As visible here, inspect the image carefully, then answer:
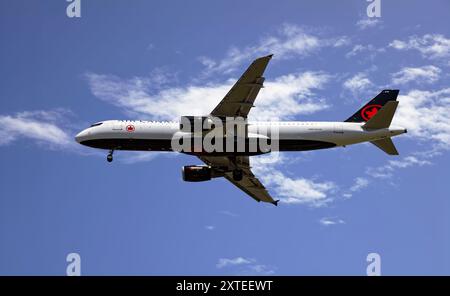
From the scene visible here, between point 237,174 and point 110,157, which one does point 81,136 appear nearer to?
point 110,157

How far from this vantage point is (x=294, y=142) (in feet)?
224

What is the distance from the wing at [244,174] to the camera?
72500mm

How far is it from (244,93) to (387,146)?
15.4 m

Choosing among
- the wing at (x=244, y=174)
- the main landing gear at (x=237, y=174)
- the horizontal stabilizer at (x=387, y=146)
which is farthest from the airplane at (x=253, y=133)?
the main landing gear at (x=237, y=174)

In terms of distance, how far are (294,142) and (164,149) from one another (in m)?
12.2

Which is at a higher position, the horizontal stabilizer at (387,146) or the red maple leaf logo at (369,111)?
the red maple leaf logo at (369,111)

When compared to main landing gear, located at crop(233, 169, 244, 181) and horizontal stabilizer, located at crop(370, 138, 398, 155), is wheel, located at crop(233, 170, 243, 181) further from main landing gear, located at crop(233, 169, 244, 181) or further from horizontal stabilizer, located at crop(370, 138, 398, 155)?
horizontal stabilizer, located at crop(370, 138, 398, 155)

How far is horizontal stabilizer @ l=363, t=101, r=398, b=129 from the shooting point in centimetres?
6625

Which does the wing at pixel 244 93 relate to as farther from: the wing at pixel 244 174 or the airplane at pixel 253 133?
the wing at pixel 244 174

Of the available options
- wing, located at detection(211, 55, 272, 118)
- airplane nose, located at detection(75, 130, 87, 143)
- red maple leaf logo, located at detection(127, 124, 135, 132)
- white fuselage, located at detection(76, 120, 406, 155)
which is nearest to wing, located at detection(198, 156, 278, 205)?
white fuselage, located at detection(76, 120, 406, 155)

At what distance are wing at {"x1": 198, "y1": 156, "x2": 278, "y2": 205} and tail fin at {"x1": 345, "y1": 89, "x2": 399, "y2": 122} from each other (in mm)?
11533

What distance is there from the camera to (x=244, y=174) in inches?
2992

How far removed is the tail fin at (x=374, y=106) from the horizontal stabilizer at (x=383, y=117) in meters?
3.31
